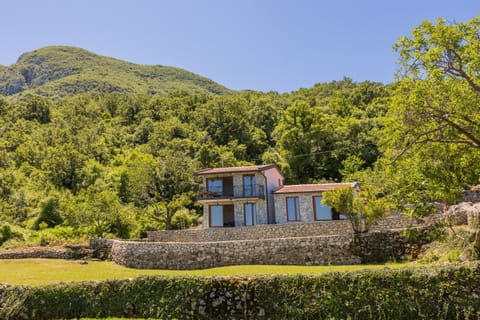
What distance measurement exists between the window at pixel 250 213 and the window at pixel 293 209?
266 centimetres

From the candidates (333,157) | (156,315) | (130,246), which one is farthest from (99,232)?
(333,157)

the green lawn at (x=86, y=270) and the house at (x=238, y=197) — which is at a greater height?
the house at (x=238, y=197)

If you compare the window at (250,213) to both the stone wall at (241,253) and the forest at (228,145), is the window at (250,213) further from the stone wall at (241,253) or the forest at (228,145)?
the stone wall at (241,253)

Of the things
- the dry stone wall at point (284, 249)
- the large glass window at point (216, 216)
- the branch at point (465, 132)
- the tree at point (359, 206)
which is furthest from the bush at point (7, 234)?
the branch at point (465, 132)

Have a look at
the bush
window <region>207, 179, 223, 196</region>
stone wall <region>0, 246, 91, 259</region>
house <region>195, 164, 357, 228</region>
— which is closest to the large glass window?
house <region>195, 164, 357, 228</region>

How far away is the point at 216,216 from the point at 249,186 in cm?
345

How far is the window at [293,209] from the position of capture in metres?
30.2

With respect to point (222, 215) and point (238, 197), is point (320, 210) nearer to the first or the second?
point (238, 197)

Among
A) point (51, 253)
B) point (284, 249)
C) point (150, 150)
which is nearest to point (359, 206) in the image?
point (284, 249)

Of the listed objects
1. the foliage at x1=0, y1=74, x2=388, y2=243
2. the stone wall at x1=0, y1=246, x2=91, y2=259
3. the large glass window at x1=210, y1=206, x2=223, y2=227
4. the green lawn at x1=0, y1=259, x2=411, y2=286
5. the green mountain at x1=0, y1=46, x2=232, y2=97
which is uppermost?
the green mountain at x1=0, y1=46, x2=232, y2=97

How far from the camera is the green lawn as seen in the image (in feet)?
56.6

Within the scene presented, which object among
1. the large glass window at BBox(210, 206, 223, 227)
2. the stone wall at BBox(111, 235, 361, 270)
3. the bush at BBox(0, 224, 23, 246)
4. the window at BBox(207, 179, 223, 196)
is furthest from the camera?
the bush at BBox(0, 224, 23, 246)

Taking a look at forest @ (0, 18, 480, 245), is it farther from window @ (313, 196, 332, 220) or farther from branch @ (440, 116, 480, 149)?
window @ (313, 196, 332, 220)

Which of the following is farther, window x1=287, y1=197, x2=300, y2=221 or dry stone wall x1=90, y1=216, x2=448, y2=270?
window x1=287, y1=197, x2=300, y2=221
